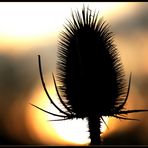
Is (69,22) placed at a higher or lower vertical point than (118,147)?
higher

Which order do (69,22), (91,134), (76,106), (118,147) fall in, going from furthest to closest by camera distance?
1. (69,22)
2. (76,106)
3. (91,134)
4. (118,147)

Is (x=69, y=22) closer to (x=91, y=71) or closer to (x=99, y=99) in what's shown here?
(x=91, y=71)

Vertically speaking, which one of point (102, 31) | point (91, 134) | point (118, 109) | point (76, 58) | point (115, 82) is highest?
point (102, 31)

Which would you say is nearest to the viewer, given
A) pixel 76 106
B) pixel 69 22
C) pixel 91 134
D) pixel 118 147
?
pixel 118 147

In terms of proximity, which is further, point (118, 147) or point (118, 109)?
point (118, 109)

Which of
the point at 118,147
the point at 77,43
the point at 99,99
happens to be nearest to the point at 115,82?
the point at 99,99

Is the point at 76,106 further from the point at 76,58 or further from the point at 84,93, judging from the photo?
the point at 76,58
